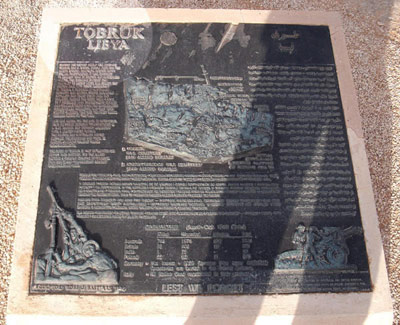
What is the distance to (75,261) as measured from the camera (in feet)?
13.1

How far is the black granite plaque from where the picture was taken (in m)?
4.04

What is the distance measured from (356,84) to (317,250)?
128 inches

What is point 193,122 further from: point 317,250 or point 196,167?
point 317,250

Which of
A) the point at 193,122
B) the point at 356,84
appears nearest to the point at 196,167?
the point at 193,122

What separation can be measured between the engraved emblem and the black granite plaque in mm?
15

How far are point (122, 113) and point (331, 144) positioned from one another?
277 cm

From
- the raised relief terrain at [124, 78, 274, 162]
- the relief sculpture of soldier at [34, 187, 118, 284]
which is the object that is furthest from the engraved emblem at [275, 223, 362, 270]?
the relief sculpture of soldier at [34, 187, 118, 284]

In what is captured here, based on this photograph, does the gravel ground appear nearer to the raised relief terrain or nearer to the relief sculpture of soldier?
the relief sculpture of soldier

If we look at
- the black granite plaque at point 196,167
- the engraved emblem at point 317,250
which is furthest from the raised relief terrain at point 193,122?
the engraved emblem at point 317,250

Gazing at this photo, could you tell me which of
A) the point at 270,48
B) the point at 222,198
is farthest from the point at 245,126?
the point at 270,48

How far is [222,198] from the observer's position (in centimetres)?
431

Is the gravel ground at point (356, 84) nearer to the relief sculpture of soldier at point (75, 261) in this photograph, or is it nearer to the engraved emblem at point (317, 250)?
the relief sculpture of soldier at point (75, 261)

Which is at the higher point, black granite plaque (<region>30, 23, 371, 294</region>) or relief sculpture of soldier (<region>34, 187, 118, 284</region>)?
black granite plaque (<region>30, 23, 371, 294</region>)

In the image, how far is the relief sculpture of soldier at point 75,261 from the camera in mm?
3957
